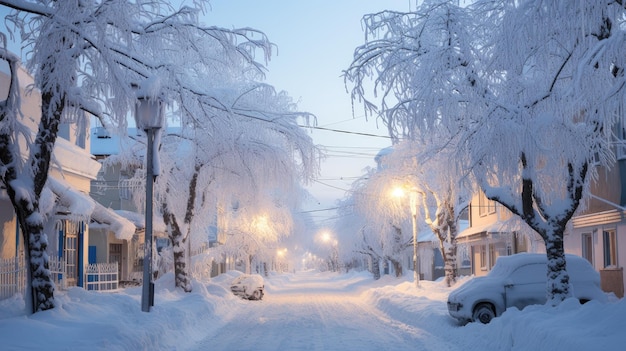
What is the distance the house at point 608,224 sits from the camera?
846 inches

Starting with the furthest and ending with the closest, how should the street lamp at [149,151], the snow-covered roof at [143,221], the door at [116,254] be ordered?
the door at [116,254] → the snow-covered roof at [143,221] → the street lamp at [149,151]

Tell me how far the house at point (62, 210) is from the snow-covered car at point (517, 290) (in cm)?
1020

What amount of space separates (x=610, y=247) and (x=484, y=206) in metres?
12.6

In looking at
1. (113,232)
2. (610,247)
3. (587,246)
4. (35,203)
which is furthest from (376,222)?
(35,203)

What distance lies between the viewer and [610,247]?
941 inches

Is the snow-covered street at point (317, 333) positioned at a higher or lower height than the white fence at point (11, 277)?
lower

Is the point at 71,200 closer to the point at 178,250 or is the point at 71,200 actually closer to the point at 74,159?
the point at 74,159

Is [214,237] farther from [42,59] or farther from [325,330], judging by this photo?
[42,59]

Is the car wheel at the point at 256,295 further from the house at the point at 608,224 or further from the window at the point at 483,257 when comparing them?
the house at the point at 608,224

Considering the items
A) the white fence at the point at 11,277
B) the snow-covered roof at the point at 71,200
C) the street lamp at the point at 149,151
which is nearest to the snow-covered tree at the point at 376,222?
the snow-covered roof at the point at 71,200

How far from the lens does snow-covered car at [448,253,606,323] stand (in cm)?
1730

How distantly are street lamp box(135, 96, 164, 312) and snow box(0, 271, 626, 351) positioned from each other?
73 cm

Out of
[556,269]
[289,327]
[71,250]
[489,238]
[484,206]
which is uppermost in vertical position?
[484,206]

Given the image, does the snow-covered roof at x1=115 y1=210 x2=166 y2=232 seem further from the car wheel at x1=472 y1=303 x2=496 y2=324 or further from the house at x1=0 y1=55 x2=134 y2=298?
the car wheel at x1=472 y1=303 x2=496 y2=324
